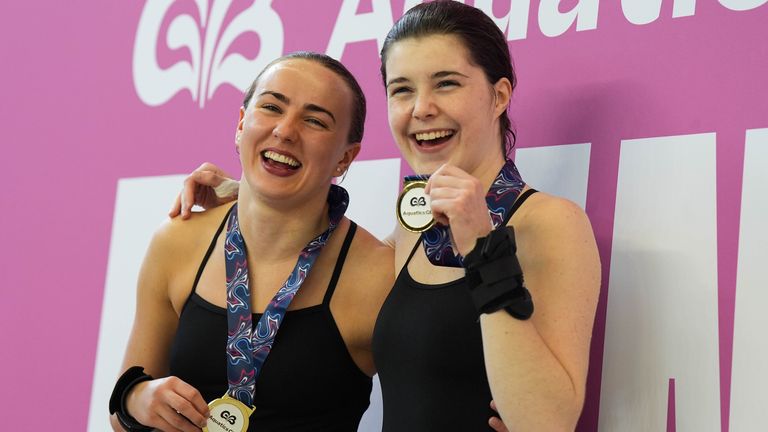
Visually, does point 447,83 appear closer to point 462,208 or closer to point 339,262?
point 462,208

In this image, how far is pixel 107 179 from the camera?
2629 millimetres

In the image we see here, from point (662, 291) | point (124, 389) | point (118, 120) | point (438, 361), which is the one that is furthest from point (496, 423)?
point (118, 120)

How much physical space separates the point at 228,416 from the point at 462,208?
626mm

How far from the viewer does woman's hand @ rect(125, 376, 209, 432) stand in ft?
5.50

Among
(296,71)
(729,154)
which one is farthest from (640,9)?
(296,71)

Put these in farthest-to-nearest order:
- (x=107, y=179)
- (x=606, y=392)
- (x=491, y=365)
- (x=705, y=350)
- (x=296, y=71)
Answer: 1. (x=107, y=179)
2. (x=296, y=71)
3. (x=606, y=392)
4. (x=705, y=350)
5. (x=491, y=365)

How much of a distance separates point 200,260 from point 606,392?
80 cm

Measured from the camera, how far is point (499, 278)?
1333mm

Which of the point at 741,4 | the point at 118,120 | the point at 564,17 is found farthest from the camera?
the point at 118,120

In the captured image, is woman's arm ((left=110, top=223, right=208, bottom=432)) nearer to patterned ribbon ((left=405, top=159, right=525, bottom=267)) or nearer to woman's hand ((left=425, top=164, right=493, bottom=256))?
patterned ribbon ((left=405, top=159, right=525, bottom=267))

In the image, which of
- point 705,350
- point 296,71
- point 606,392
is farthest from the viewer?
point 296,71

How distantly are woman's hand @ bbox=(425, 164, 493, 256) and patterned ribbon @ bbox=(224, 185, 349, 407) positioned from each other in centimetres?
49

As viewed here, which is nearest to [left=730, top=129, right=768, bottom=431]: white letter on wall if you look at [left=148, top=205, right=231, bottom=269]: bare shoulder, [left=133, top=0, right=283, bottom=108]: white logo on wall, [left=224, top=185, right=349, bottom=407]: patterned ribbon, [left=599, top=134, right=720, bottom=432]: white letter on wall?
[left=599, top=134, right=720, bottom=432]: white letter on wall

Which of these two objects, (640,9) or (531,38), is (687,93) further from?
(531,38)
